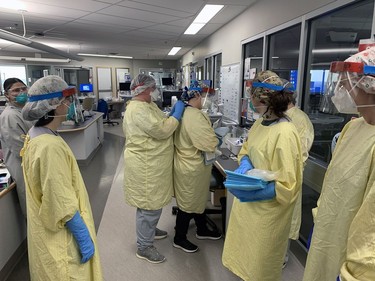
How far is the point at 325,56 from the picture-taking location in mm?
2283

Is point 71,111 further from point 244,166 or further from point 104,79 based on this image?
A: point 104,79

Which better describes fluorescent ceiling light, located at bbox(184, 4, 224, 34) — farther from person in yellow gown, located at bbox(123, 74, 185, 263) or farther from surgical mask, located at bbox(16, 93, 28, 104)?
surgical mask, located at bbox(16, 93, 28, 104)

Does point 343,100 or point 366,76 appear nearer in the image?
point 366,76

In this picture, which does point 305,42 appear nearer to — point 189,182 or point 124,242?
point 189,182

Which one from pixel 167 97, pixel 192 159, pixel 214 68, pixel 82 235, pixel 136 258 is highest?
pixel 214 68

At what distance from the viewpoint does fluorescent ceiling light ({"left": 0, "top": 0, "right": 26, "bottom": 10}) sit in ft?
11.0

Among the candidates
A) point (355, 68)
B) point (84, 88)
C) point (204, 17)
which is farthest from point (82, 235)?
point (84, 88)

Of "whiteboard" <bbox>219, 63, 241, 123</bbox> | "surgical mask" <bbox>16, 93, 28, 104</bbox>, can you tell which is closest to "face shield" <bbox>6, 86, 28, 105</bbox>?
"surgical mask" <bbox>16, 93, 28, 104</bbox>

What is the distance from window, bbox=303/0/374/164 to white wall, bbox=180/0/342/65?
210 mm

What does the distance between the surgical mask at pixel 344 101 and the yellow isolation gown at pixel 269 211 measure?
0.35 meters

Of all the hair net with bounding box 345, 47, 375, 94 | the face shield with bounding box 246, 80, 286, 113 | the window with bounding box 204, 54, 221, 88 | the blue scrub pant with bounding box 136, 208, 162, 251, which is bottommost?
the blue scrub pant with bounding box 136, 208, 162, 251

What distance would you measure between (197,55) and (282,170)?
6.14 m

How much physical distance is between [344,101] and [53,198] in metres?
1.25

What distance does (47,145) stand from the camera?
1.18 m
